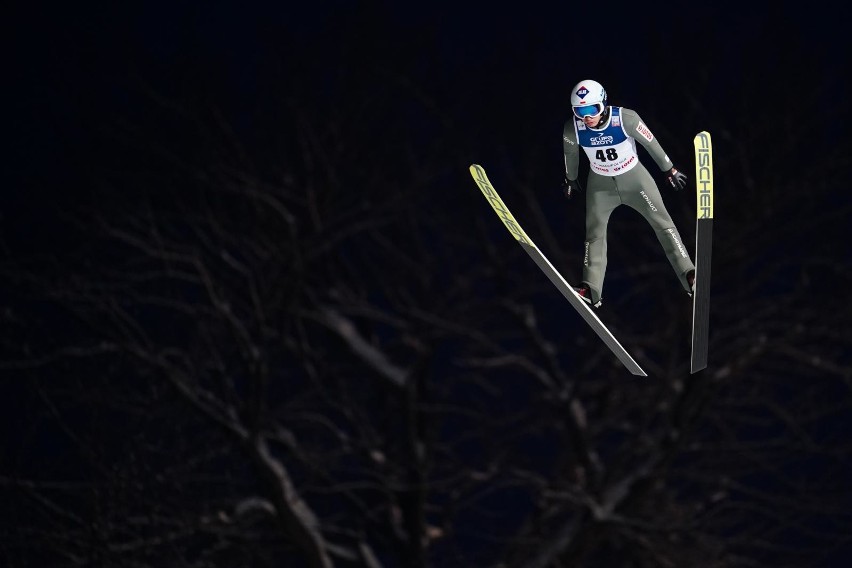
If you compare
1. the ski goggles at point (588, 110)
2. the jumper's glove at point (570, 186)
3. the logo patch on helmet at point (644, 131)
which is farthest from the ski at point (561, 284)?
the ski goggles at point (588, 110)

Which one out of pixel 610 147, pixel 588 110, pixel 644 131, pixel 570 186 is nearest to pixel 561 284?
pixel 570 186

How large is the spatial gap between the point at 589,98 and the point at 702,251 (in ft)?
3.55

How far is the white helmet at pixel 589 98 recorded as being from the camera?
4445mm

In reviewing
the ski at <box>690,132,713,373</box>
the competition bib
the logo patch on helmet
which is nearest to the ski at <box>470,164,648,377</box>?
the ski at <box>690,132,713,373</box>

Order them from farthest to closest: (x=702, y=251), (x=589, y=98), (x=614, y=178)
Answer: (x=702, y=251), (x=614, y=178), (x=589, y=98)

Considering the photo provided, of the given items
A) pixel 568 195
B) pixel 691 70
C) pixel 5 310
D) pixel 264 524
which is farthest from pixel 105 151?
pixel 568 195

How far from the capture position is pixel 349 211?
17094mm

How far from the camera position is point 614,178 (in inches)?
191

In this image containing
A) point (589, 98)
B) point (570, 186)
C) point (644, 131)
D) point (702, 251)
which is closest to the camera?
point (589, 98)

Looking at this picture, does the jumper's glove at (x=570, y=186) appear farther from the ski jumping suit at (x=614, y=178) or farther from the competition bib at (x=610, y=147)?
the competition bib at (x=610, y=147)

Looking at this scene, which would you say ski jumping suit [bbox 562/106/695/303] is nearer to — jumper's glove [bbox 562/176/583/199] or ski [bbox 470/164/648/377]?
jumper's glove [bbox 562/176/583/199]

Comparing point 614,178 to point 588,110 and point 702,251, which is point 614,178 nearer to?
point 588,110

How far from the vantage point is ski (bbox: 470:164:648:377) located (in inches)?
215

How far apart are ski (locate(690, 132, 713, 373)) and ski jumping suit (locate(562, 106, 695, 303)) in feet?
0.21
